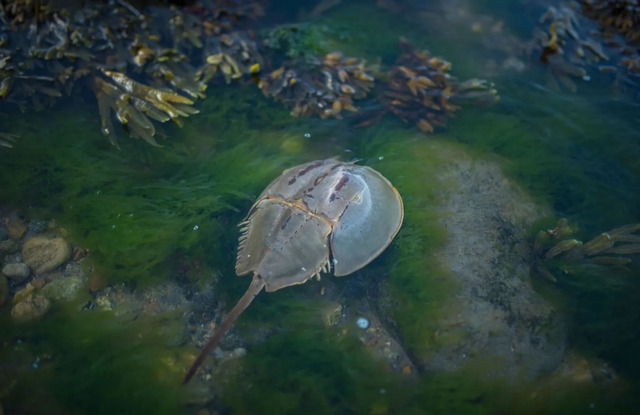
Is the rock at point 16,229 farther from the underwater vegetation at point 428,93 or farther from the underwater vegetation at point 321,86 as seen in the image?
the underwater vegetation at point 428,93

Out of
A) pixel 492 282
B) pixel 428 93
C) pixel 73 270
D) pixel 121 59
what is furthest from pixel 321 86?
pixel 73 270

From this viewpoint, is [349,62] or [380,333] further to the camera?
[349,62]

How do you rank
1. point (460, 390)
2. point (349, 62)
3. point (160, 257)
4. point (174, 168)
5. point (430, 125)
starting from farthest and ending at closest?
point (349, 62) → point (430, 125) → point (174, 168) → point (160, 257) → point (460, 390)

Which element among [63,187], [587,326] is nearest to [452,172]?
[587,326]

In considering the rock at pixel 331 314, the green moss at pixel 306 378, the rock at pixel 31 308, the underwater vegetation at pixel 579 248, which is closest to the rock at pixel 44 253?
the rock at pixel 31 308

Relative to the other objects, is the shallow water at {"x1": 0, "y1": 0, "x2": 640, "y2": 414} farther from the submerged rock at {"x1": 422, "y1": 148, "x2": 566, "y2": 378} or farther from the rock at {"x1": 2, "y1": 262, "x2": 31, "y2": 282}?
the rock at {"x1": 2, "y1": 262, "x2": 31, "y2": 282}

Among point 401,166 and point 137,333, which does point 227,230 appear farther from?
point 401,166
